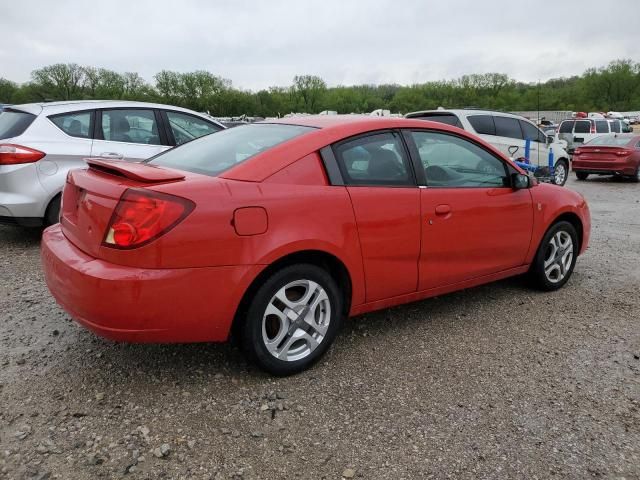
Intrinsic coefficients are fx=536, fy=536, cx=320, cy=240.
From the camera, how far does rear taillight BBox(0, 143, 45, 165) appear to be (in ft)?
17.2

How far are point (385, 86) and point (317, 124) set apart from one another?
125m

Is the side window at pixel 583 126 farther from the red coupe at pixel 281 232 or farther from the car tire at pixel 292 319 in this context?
the car tire at pixel 292 319

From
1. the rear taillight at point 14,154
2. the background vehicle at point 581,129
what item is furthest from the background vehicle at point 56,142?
the background vehicle at point 581,129

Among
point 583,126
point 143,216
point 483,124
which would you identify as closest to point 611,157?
point 483,124

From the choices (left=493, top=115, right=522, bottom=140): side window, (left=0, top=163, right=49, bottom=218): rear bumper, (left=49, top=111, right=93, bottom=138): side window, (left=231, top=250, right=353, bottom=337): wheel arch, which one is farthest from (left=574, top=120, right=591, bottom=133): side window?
(left=231, top=250, right=353, bottom=337): wheel arch

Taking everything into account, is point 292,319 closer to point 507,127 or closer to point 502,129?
point 502,129

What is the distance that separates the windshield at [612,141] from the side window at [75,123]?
1396 cm

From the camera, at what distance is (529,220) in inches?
165

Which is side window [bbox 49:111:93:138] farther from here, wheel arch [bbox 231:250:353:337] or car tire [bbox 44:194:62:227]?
wheel arch [bbox 231:250:353:337]

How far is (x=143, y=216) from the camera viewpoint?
2.55 m

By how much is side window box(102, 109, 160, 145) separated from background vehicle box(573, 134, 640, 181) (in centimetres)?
1260

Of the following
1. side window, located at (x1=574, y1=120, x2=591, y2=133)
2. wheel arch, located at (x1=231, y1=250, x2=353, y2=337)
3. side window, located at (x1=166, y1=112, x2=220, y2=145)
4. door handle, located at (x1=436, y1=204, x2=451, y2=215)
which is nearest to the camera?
wheel arch, located at (x1=231, y1=250, x2=353, y2=337)

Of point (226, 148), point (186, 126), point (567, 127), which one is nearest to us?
point (226, 148)

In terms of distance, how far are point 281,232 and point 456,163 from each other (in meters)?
1.64
